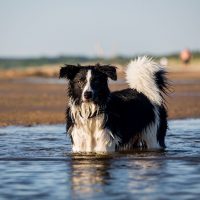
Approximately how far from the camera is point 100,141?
11352mm

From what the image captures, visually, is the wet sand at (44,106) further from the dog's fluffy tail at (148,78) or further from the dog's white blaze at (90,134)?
the dog's white blaze at (90,134)

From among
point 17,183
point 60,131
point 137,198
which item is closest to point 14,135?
point 60,131

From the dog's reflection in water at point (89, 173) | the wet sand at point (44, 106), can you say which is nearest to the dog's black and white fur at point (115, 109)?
the dog's reflection in water at point (89, 173)

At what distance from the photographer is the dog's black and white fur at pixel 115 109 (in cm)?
1109

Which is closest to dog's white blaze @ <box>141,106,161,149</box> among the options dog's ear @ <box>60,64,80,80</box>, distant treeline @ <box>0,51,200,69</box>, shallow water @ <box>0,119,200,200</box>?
shallow water @ <box>0,119,200,200</box>

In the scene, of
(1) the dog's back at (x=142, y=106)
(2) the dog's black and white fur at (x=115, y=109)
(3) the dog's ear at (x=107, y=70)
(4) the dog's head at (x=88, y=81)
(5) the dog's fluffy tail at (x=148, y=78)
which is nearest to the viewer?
(4) the dog's head at (x=88, y=81)

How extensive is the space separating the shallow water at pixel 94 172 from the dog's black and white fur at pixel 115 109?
287 millimetres

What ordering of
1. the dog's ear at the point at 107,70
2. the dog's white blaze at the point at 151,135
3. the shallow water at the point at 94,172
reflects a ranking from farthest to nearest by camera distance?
the dog's white blaze at the point at 151,135
the dog's ear at the point at 107,70
the shallow water at the point at 94,172

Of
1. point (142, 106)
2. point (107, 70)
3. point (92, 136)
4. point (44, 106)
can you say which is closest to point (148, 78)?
point (142, 106)

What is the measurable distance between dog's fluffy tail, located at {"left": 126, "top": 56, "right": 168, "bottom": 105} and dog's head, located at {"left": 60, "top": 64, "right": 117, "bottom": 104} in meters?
1.15

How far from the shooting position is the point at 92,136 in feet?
37.5

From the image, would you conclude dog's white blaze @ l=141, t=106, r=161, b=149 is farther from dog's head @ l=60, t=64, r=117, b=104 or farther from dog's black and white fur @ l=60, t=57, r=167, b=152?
dog's head @ l=60, t=64, r=117, b=104

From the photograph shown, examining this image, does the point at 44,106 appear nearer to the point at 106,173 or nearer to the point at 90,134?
the point at 90,134

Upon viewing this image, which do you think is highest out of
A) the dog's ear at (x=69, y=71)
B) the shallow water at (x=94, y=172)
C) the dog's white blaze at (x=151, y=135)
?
the dog's ear at (x=69, y=71)
